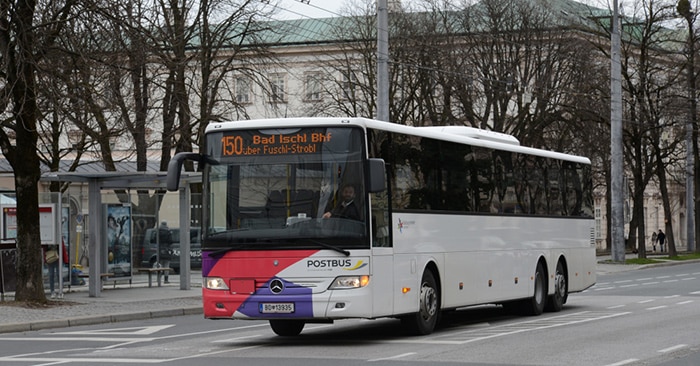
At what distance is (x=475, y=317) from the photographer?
23.5 meters

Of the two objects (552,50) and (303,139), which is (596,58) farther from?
(303,139)

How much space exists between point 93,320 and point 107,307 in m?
2.51

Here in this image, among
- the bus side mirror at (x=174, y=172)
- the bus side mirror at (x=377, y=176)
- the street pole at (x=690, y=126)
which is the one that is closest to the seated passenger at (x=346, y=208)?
the bus side mirror at (x=377, y=176)

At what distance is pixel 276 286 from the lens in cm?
1667

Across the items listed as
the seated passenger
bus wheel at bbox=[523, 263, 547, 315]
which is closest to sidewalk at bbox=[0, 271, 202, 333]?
bus wheel at bbox=[523, 263, 547, 315]

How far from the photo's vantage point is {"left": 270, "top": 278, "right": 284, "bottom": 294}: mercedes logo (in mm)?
16656

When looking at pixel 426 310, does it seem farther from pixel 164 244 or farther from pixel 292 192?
pixel 164 244

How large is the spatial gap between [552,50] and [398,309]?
133 ft

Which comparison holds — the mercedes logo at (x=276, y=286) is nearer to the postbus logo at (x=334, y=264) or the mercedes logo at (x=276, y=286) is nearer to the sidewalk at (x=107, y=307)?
the postbus logo at (x=334, y=264)

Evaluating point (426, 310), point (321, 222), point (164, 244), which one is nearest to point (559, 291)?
point (426, 310)

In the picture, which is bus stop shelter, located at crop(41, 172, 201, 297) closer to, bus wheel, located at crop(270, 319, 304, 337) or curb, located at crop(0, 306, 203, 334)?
curb, located at crop(0, 306, 203, 334)

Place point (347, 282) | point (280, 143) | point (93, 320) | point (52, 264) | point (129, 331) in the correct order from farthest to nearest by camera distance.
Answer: point (52, 264) < point (93, 320) < point (129, 331) < point (280, 143) < point (347, 282)

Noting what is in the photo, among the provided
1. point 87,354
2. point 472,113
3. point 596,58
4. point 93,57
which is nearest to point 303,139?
point 87,354

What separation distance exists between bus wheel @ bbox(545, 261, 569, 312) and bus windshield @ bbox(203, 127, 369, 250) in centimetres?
881
